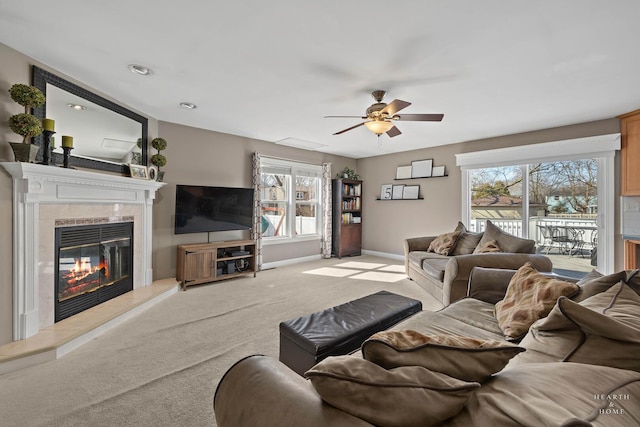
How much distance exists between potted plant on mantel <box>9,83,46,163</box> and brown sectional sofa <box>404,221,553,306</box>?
392cm

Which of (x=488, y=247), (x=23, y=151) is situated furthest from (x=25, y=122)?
(x=488, y=247)

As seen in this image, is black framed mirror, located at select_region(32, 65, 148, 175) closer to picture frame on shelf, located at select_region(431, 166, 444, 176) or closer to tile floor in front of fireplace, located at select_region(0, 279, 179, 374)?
tile floor in front of fireplace, located at select_region(0, 279, 179, 374)

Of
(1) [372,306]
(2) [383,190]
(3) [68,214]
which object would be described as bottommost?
(1) [372,306]

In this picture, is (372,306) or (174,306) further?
(174,306)

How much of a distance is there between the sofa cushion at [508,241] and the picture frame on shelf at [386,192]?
2580 millimetres

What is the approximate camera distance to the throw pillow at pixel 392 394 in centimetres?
64

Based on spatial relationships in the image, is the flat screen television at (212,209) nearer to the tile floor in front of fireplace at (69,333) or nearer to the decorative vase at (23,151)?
the tile floor in front of fireplace at (69,333)

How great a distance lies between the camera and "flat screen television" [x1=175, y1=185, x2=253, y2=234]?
13.3 ft

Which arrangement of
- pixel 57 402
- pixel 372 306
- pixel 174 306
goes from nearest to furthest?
pixel 57 402 < pixel 372 306 < pixel 174 306

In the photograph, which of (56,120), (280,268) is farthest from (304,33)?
(280,268)

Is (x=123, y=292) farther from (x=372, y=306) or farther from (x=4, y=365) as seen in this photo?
(x=372, y=306)

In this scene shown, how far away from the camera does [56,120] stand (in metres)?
2.62

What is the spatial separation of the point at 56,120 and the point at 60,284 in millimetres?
1560

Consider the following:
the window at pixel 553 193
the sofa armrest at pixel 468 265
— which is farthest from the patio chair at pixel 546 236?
the sofa armrest at pixel 468 265
